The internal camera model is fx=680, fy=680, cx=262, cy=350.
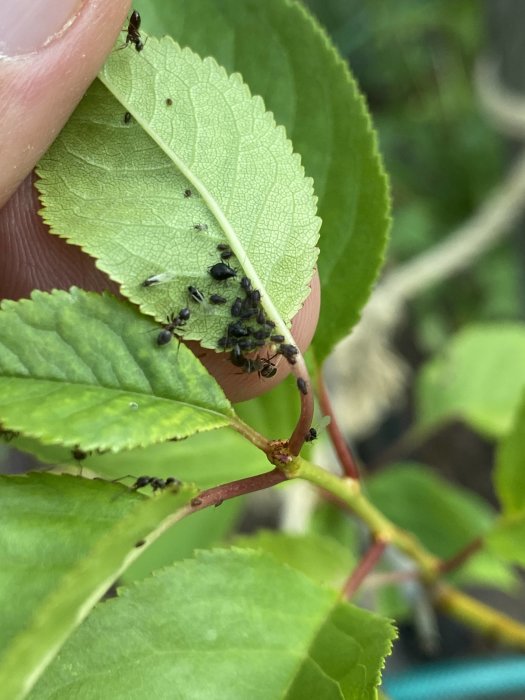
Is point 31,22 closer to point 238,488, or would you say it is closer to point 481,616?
point 238,488

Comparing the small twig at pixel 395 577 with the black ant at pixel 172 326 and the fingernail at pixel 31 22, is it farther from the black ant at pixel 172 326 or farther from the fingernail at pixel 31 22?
the fingernail at pixel 31 22

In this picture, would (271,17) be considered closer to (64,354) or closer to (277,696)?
(64,354)

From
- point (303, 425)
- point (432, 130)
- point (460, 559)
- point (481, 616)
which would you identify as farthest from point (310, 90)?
point (432, 130)

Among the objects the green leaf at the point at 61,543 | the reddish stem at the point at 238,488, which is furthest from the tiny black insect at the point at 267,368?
the green leaf at the point at 61,543

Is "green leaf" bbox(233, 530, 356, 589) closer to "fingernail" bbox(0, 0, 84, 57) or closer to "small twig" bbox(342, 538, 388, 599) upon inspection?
"small twig" bbox(342, 538, 388, 599)

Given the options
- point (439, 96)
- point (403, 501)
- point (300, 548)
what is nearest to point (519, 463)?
point (300, 548)

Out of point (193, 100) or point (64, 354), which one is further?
point (193, 100)
